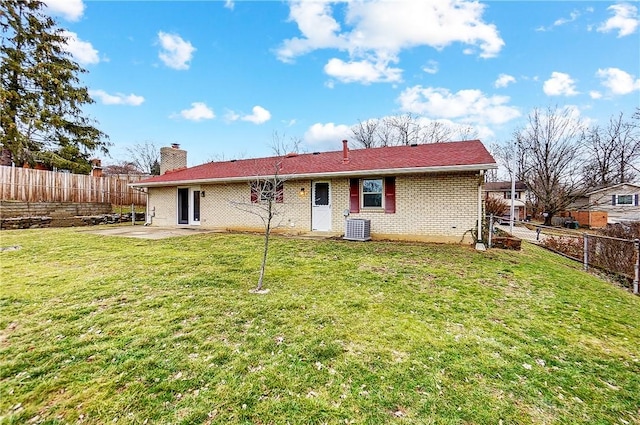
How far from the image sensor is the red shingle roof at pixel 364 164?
9664 mm

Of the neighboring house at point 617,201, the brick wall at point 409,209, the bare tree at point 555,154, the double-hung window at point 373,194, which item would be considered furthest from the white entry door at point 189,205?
the neighboring house at point 617,201

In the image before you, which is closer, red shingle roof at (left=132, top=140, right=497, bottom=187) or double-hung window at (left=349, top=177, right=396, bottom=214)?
red shingle roof at (left=132, top=140, right=497, bottom=187)

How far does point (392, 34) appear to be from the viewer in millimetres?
14047

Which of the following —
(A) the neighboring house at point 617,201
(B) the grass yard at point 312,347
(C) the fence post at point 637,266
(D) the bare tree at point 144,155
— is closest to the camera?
(B) the grass yard at point 312,347

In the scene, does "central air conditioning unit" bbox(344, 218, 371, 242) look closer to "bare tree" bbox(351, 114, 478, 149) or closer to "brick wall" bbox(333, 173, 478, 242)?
"brick wall" bbox(333, 173, 478, 242)

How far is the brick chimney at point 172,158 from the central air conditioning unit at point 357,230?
40.3ft

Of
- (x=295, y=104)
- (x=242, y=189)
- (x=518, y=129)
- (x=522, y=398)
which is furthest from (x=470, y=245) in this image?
(x=518, y=129)

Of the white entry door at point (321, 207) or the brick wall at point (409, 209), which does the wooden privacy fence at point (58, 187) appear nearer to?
the brick wall at point (409, 209)

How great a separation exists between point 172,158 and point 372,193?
1273cm

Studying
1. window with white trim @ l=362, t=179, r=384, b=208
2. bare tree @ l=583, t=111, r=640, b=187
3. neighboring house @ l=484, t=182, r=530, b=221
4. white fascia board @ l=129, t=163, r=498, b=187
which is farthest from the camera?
neighboring house @ l=484, t=182, r=530, b=221

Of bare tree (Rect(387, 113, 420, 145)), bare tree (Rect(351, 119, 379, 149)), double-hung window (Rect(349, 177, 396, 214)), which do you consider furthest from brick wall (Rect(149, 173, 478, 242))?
bare tree (Rect(387, 113, 420, 145))

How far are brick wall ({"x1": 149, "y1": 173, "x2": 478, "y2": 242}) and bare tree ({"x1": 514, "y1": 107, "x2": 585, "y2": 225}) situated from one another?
77.1ft

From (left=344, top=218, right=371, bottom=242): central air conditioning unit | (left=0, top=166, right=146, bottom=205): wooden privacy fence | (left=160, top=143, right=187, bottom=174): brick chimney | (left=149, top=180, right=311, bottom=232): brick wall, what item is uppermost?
(left=160, top=143, right=187, bottom=174): brick chimney

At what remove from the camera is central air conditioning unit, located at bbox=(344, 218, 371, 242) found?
1041 centimetres
